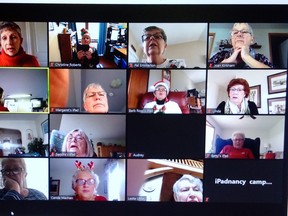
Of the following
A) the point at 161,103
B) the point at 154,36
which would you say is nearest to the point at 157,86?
the point at 161,103

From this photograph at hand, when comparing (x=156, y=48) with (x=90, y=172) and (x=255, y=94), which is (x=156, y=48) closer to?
(x=255, y=94)

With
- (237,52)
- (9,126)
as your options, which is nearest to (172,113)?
(237,52)

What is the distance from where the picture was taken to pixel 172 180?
3.50 feet

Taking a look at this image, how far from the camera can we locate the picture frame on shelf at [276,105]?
1041 mm

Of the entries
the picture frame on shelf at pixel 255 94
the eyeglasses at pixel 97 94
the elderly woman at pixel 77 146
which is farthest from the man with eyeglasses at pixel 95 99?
the picture frame on shelf at pixel 255 94

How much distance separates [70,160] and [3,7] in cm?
54

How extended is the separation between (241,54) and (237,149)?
0.32 m

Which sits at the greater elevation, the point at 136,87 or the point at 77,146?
the point at 136,87

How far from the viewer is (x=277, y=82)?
103 centimetres

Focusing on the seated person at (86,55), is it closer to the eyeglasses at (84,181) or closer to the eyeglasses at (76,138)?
the eyeglasses at (76,138)

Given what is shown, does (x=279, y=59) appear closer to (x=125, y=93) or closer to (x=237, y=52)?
(x=237, y=52)

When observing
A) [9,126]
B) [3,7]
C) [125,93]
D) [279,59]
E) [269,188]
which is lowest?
[269,188]

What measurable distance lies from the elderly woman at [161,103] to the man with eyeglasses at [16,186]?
475 mm

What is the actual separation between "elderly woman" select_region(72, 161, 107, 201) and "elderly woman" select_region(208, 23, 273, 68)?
54 centimetres
